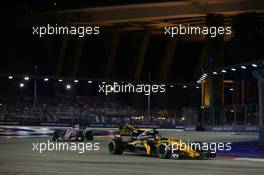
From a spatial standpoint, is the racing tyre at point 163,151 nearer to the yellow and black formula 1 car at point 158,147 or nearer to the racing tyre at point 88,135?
the yellow and black formula 1 car at point 158,147

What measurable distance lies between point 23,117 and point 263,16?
30244 millimetres

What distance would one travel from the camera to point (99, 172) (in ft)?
46.0

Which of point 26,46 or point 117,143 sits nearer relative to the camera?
point 117,143

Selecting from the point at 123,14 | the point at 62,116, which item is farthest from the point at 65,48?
the point at 62,116

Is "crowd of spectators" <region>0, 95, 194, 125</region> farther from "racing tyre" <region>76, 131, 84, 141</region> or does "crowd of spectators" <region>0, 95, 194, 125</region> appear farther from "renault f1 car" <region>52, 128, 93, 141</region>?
"racing tyre" <region>76, 131, 84, 141</region>

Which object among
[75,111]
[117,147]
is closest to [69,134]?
[117,147]

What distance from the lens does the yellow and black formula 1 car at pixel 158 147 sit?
770 inches

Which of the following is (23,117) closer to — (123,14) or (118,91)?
(123,14)

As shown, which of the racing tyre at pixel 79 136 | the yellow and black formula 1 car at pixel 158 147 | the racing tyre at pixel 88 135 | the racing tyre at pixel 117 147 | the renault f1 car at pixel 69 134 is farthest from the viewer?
the racing tyre at pixel 88 135

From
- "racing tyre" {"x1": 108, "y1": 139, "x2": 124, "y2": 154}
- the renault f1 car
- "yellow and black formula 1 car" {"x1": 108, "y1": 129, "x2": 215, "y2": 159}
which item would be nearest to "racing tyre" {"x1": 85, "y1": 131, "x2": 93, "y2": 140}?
the renault f1 car

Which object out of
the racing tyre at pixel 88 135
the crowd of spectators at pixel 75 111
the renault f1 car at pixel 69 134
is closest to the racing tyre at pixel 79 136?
the renault f1 car at pixel 69 134

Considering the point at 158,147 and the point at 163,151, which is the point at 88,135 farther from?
the point at 163,151

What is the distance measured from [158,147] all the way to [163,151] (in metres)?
0.48

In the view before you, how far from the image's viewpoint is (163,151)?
19.9 meters
